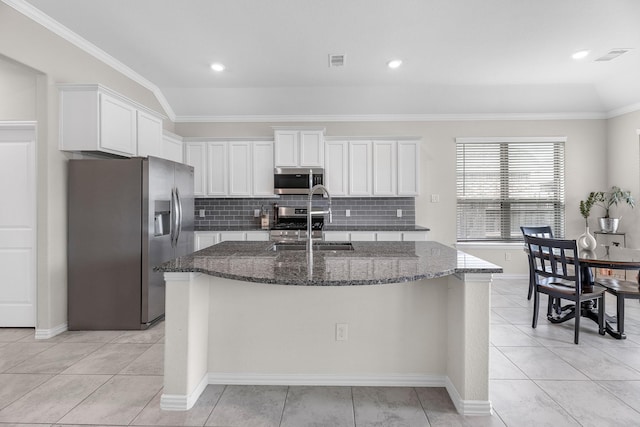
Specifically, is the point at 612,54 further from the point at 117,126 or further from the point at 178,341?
the point at 117,126

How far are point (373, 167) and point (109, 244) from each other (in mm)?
3609

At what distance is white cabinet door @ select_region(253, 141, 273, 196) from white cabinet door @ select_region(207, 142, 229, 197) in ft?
1.48

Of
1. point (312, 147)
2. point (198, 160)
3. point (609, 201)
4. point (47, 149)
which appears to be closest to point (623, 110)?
point (609, 201)

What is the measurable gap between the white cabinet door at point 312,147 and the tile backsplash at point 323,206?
0.64 metres

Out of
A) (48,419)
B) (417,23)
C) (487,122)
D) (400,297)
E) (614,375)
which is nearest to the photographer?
(48,419)

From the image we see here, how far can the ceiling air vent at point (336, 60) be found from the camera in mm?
4098

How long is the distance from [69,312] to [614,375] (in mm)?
4757

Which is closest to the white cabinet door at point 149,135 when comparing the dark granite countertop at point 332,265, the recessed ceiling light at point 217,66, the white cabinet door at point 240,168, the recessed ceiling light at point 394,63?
the recessed ceiling light at point 217,66

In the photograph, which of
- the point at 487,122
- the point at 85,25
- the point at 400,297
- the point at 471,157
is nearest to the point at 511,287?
the point at 471,157

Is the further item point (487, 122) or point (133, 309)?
point (487, 122)

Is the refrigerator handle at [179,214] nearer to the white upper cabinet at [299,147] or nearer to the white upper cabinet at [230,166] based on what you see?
the white upper cabinet at [230,166]

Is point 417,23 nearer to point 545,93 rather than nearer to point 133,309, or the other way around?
point 545,93

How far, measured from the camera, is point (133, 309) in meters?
3.50

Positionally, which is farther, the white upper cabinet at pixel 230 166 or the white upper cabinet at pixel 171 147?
the white upper cabinet at pixel 230 166
